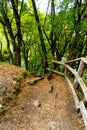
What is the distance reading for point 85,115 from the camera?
180 inches

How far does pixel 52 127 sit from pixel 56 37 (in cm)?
972

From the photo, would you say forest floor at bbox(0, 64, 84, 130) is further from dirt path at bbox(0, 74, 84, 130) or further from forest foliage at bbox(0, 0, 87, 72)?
forest foliage at bbox(0, 0, 87, 72)

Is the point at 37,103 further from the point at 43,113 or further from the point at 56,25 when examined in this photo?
the point at 56,25

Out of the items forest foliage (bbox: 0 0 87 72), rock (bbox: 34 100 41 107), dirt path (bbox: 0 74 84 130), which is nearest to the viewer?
dirt path (bbox: 0 74 84 130)

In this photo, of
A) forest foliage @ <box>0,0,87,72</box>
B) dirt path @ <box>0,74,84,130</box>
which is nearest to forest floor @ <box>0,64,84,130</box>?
dirt path @ <box>0,74,84,130</box>

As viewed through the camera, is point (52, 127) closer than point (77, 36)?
Yes

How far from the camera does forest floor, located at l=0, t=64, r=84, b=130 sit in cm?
519

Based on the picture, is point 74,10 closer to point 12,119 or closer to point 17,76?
point 17,76

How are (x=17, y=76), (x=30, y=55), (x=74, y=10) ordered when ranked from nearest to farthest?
(x=17, y=76), (x=74, y=10), (x=30, y=55)

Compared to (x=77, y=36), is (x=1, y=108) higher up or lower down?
lower down

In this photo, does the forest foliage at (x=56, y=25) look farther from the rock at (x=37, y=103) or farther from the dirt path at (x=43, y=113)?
the rock at (x=37, y=103)

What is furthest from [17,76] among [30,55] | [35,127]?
[30,55]

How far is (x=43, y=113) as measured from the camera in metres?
5.97

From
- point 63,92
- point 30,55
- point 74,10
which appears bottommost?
point 30,55
